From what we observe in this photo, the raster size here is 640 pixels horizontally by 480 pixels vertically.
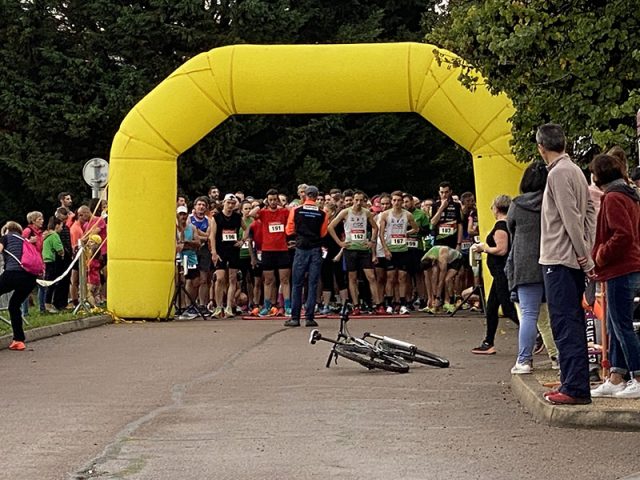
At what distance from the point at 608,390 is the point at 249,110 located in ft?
38.2

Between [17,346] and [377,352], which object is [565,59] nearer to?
[377,352]

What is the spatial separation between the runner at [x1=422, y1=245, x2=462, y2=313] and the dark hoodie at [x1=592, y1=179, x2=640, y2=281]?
40.4 ft

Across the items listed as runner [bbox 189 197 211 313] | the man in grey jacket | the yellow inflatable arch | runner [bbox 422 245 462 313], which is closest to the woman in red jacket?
the man in grey jacket

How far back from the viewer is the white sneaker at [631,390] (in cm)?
970

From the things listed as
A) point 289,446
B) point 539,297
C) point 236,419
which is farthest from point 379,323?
point 289,446

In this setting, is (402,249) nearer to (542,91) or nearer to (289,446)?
(542,91)

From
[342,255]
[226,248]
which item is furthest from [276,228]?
[342,255]

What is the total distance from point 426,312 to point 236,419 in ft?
41.8

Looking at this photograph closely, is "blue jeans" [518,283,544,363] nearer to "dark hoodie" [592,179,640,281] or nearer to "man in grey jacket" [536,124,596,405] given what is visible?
"dark hoodie" [592,179,640,281]

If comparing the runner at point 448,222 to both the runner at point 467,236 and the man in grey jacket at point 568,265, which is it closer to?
the runner at point 467,236

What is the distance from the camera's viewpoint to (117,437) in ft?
29.8

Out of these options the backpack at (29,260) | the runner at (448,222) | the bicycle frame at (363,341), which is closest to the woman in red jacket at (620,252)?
the bicycle frame at (363,341)

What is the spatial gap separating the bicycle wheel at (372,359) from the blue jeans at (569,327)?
11.4ft

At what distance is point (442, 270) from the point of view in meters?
22.1
